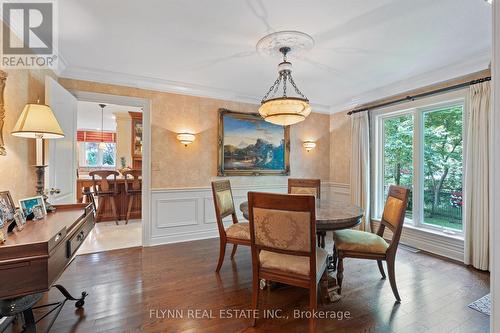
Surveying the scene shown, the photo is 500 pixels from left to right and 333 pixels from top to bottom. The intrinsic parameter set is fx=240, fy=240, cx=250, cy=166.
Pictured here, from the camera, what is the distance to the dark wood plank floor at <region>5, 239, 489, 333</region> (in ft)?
6.09

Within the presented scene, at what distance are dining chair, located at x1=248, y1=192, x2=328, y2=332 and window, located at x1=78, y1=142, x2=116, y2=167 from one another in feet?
31.6

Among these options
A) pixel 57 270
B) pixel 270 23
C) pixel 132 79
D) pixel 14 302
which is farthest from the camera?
pixel 132 79

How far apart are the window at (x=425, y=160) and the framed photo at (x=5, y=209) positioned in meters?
4.61

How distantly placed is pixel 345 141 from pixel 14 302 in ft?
16.4

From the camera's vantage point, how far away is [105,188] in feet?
16.5

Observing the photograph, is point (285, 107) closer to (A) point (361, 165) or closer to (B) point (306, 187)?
(B) point (306, 187)

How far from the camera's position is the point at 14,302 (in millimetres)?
1540

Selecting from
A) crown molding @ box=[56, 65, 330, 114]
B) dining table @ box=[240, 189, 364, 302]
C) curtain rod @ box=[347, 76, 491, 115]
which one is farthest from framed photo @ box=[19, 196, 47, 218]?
curtain rod @ box=[347, 76, 491, 115]

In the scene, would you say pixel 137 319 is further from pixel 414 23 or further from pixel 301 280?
pixel 414 23

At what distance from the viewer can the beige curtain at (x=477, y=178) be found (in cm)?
277

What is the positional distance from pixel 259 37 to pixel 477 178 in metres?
3.01

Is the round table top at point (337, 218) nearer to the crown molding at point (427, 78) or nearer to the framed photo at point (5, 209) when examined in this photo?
the framed photo at point (5, 209)

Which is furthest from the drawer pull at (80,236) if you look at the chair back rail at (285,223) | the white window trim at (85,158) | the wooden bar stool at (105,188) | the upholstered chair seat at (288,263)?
the white window trim at (85,158)

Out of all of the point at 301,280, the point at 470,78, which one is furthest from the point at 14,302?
the point at 470,78
